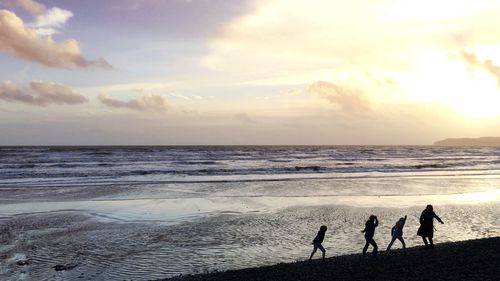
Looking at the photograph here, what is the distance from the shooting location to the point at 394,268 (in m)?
13.3

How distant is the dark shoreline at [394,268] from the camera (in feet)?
41.0

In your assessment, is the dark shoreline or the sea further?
the sea

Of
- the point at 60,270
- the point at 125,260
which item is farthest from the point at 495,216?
the point at 60,270

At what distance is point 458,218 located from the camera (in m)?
22.8

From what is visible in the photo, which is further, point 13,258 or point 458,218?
point 458,218

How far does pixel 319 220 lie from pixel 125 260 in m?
10.6

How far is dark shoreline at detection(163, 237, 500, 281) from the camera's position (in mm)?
12508

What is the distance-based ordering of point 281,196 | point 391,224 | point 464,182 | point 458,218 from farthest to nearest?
point 464,182 < point 281,196 < point 458,218 < point 391,224

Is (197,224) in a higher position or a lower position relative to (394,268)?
lower

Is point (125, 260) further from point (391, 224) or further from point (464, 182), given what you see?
point (464, 182)

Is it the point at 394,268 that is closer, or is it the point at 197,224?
the point at 394,268

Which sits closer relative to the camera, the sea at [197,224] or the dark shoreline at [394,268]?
the dark shoreline at [394,268]

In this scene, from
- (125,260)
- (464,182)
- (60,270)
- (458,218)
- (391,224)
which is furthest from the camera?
(464,182)

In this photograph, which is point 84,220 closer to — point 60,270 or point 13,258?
point 13,258
